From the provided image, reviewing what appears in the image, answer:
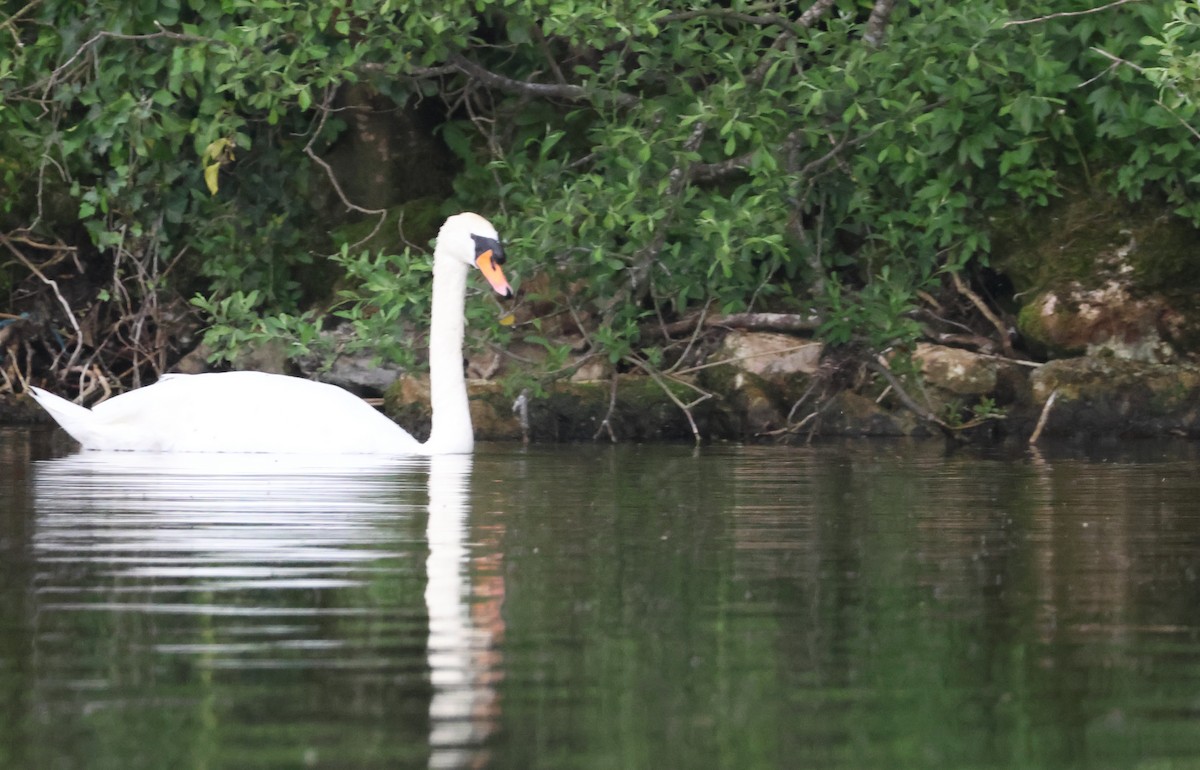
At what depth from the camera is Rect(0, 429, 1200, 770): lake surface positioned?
335 cm

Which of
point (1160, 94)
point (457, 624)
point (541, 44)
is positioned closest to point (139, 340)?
point (541, 44)

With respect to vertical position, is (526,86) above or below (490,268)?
above

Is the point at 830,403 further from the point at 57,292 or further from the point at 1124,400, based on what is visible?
the point at 57,292

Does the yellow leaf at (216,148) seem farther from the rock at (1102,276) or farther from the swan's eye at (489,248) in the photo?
the rock at (1102,276)

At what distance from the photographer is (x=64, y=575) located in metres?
5.33

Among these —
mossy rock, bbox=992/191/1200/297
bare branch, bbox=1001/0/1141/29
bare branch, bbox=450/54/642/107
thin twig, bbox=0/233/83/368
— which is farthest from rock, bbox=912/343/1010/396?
thin twig, bbox=0/233/83/368

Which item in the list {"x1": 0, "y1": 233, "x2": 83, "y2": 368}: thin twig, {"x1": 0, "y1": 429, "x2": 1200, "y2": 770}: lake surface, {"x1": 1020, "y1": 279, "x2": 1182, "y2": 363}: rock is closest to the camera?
{"x1": 0, "y1": 429, "x2": 1200, "y2": 770}: lake surface

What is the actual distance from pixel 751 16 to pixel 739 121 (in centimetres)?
90

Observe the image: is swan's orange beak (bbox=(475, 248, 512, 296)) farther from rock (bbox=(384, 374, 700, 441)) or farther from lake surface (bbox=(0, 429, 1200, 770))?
lake surface (bbox=(0, 429, 1200, 770))

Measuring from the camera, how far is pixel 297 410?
10484 millimetres

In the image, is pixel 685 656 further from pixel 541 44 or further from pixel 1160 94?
pixel 541 44

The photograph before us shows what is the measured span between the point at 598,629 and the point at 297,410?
6.24 metres

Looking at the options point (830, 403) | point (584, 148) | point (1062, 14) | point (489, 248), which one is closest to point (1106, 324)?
point (830, 403)

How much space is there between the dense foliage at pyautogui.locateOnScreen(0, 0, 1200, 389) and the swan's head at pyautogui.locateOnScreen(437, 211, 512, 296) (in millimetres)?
636
